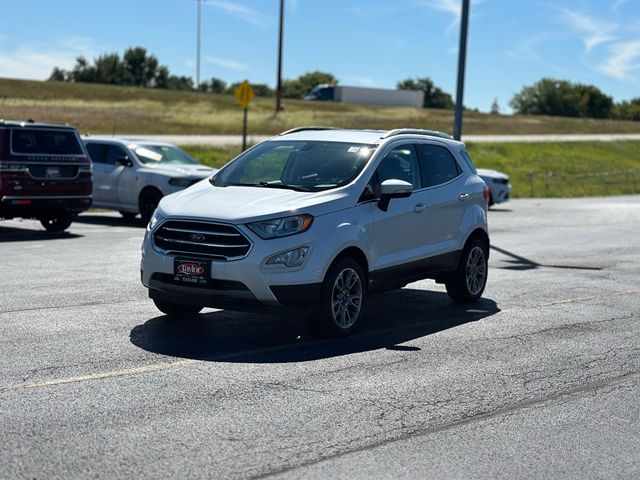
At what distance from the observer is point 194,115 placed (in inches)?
2889

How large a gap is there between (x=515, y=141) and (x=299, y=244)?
6157cm

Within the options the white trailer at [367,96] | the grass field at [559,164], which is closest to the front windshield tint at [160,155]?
the grass field at [559,164]

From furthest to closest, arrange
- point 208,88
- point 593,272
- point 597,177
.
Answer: point 208,88 → point 597,177 → point 593,272

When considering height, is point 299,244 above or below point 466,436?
above

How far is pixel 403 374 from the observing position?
8.05m

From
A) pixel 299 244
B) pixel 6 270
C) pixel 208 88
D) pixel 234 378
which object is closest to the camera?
pixel 234 378

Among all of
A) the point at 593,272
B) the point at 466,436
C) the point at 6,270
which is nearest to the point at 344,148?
the point at 466,436

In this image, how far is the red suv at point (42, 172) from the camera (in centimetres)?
1725

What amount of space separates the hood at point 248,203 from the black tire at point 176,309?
102 centimetres

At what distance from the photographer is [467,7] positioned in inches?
902

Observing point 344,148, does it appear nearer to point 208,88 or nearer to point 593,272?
point 593,272

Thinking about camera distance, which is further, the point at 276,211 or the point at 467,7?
the point at 467,7

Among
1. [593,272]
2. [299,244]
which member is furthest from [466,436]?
[593,272]

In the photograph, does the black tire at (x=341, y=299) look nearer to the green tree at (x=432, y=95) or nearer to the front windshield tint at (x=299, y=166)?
the front windshield tint at (x=299, y=166)
